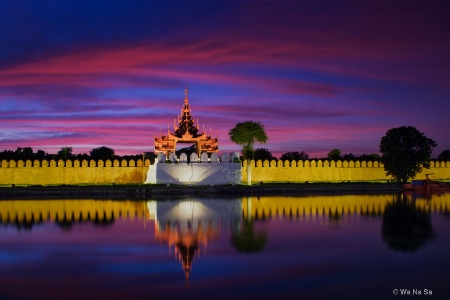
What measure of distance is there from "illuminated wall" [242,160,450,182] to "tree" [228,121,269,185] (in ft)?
3.90

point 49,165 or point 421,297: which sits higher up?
point 49,165

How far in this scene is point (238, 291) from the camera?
6918mm

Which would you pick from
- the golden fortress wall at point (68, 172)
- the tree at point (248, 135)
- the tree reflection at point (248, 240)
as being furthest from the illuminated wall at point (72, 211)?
the tree at point (248, 135)

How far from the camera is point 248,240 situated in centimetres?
1089

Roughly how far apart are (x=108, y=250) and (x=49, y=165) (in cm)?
2391

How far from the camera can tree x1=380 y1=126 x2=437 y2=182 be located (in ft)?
106

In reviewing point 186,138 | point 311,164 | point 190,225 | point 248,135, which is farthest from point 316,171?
point 190,225

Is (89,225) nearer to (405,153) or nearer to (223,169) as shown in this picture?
(223,169)

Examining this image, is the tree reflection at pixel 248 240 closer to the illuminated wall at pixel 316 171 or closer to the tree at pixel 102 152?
the illuminated wall at pixel 316 171

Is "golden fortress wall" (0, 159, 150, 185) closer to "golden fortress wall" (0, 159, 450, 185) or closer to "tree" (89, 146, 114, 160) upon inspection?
→ "golden fortress wall" (0, 159, 450, 185)

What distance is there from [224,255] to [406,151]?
1007 inches

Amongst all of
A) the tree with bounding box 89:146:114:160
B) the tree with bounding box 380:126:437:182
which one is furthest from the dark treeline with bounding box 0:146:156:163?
the tree with bounding box 380:126:437:182

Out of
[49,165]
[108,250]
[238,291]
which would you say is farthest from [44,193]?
[238,291]

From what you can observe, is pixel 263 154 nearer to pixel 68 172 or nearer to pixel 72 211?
pixel 68 172
